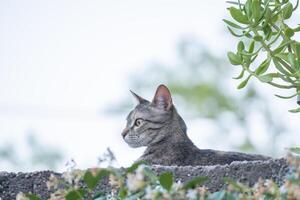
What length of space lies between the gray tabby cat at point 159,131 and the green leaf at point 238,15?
4.52 feet

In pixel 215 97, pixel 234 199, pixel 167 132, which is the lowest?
pixel 234 199

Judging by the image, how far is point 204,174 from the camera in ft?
6.23

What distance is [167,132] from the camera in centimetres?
382

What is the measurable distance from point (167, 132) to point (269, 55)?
5.52 feet

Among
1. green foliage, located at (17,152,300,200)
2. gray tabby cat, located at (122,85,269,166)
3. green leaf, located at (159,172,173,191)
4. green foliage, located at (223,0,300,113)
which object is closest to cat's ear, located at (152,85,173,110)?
gray tabby cat, located at (122,85,269,166)

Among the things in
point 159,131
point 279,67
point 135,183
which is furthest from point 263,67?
point 159,131

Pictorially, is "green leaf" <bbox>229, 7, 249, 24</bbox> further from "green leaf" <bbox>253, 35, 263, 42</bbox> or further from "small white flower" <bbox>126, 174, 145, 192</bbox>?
"small white flower" <bbox>126, 174, 145, 192</bbox>

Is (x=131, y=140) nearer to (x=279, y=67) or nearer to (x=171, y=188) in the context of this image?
(x=279, y=67)

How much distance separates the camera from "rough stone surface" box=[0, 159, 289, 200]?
1.83 metres

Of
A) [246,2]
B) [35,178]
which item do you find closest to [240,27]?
[246,2]

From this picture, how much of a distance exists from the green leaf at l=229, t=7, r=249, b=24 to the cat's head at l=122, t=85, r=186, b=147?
1.70 metres

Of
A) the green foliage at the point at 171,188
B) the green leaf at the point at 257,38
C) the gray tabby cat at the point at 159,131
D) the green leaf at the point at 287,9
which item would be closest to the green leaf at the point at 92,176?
the green foliage at the point at 171,188

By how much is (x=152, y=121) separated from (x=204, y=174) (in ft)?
6.59

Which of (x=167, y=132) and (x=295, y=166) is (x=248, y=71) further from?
(x=167, y=132)
